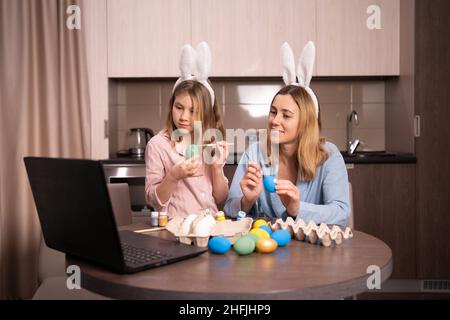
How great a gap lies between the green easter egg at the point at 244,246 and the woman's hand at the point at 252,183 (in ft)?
1.24

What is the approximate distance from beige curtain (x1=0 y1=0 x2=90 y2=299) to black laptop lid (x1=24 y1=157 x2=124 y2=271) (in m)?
1.81

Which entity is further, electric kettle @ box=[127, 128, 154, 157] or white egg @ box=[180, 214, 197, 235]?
electric kettle @ box=[127, 128, 154, 157]

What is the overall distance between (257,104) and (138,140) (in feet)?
2.82

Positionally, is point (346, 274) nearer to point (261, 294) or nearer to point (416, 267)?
point (261, 294)

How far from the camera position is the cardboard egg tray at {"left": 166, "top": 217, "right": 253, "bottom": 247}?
117 cm

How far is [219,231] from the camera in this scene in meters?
1.26

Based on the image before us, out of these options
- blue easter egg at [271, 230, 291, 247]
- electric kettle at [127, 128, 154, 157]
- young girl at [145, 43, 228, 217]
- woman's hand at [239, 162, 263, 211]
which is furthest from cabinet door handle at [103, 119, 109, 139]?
blue easter egg at [271, 230, 291, 247]

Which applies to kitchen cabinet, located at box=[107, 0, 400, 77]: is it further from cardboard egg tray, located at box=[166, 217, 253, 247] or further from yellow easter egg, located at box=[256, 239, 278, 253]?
yellow easter egg, located at box=[256, 239, 278, 253]

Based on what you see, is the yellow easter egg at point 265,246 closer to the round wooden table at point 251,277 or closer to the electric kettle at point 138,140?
the round wooden table at point 251,277

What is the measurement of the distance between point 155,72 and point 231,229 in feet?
6.84

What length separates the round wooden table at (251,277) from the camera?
864 mm

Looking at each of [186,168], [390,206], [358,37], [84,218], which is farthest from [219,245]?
[358,37]

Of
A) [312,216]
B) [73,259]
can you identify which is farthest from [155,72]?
[73,259]

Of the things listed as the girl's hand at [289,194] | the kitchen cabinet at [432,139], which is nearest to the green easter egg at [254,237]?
the girl's hand at [289,194]
